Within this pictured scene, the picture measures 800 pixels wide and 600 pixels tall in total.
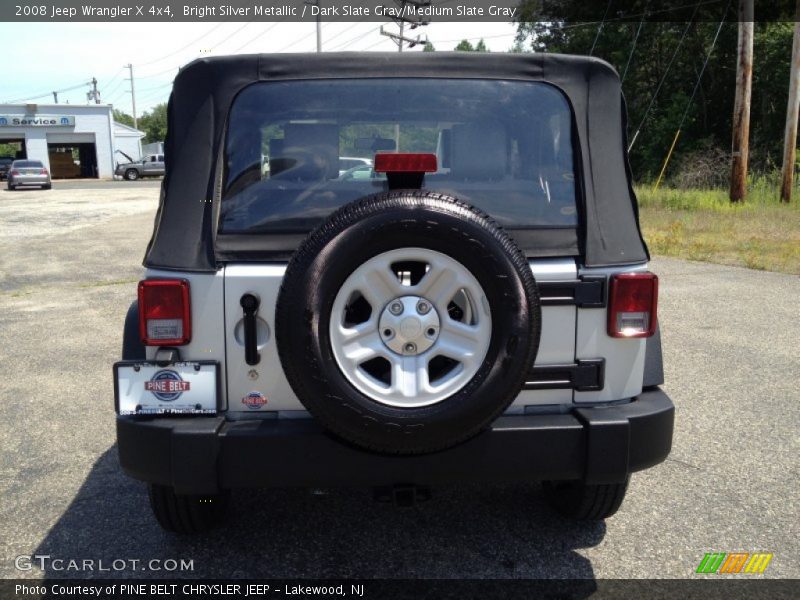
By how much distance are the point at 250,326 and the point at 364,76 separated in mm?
1061

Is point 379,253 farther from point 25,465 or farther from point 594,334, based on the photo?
A: point 25,465

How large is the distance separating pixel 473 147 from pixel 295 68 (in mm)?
758

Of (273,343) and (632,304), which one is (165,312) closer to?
(273,343)

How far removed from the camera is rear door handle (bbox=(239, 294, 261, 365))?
2.77 m

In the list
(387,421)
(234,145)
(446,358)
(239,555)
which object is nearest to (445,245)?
(446,358)

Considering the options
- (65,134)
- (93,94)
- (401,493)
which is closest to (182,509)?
(401,493)

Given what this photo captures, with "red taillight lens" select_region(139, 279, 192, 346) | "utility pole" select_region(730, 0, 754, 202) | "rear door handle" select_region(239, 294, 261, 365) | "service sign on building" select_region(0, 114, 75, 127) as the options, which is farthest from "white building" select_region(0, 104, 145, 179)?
"rear door handle" select_region(239, 294, 261, 365)

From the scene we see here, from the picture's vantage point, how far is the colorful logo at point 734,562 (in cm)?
308

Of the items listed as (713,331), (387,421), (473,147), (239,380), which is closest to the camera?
(387,421)

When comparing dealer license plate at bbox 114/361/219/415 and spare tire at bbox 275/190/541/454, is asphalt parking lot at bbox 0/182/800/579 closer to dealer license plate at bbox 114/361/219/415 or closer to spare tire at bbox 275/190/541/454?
dealer license plate at bbox 114/361/219/415

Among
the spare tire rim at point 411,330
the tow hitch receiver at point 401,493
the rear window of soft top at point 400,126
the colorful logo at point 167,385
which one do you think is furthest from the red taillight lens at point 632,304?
the colorful logo at point 167,385

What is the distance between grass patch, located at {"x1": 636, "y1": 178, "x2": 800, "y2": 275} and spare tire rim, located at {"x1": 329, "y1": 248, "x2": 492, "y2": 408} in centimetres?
941

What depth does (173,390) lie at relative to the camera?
2.79 meters

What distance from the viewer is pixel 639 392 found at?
9.84 ft
